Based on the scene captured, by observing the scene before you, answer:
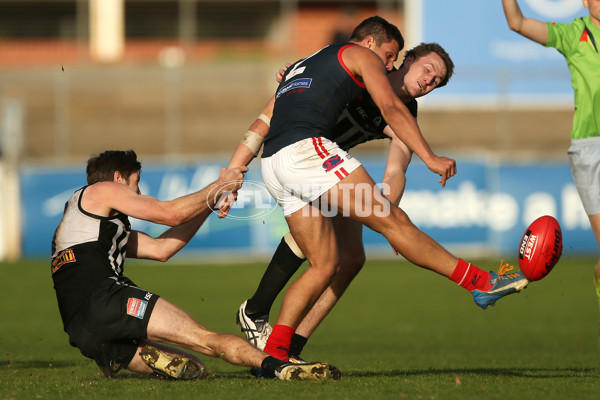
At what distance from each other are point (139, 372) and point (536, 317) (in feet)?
25.0

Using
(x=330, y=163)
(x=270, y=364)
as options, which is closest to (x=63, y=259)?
(x=270, y=364)

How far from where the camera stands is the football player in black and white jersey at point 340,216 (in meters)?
6.34

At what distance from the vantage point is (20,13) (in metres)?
32.9

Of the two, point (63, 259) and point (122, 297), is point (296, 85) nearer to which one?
point (122, 297)

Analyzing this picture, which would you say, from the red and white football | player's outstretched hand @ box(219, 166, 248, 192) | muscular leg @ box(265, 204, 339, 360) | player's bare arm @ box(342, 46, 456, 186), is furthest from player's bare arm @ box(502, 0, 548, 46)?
player's outstretched hand @ box(219, 166, 248, 192)

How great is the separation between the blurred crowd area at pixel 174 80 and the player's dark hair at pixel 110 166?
15378mm

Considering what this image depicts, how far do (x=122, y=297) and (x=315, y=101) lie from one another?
1757 mm

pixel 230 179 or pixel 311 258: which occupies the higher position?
pixel 230 179

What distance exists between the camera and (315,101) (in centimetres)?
588

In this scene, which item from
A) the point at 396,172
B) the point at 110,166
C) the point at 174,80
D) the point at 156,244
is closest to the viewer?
the point at 110,166

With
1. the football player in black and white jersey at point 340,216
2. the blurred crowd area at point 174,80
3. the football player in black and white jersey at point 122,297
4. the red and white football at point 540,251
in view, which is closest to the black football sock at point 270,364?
the football player in black and white jersey at point 122,297

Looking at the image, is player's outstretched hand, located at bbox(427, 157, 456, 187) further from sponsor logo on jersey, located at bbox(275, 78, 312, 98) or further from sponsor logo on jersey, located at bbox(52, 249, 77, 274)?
sponsor logo on jersey, located at bbox(52, 249, 77, 274)

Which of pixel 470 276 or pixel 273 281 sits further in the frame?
pixel 273 281

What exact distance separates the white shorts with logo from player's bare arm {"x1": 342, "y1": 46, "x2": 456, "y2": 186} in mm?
367
